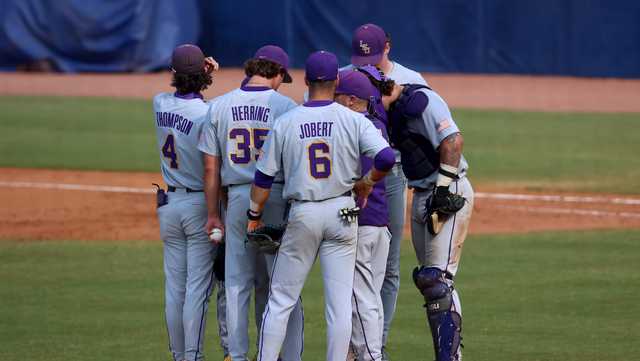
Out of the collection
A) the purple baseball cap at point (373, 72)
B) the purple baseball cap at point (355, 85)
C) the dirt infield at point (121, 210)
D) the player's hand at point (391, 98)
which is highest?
the purple baseball cap at point (373, 72)

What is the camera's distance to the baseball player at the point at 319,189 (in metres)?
6.09

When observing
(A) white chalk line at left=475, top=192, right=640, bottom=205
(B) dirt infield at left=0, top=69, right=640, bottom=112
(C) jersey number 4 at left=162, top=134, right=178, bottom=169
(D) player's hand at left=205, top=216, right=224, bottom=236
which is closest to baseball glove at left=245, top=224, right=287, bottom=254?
(D) player's hand at left=205, top=216, right=224, bottom=236

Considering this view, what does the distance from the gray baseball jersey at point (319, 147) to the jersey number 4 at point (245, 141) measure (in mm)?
367

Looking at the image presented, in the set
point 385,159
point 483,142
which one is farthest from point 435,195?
point 483,142

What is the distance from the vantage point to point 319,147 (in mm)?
6094

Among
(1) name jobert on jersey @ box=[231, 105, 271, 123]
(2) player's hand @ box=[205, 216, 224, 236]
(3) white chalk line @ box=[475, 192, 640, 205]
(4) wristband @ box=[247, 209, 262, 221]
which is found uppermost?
(1) name jobert on jersey @ box=[231, 105, 271, 123]

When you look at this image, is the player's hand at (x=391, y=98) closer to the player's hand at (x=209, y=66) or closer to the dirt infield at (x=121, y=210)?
the player's hand at (x=209, y=66)

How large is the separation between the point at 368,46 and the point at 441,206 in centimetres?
118

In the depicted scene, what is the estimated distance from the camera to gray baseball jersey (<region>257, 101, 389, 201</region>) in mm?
6074

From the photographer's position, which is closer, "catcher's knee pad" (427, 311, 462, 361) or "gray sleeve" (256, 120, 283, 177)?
"gray sleeve" (256, 120, 283, 177)

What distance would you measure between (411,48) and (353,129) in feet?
69.2

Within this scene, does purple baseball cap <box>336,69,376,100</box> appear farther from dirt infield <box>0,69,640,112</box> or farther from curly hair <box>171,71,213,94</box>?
dirt infield <box>0,69,640,112</box>

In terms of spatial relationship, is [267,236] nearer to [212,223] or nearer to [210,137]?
[212,223]

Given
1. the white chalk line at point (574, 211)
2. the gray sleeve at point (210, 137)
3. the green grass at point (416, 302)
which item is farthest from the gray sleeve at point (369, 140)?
the white chalk line at point (574, 211)
